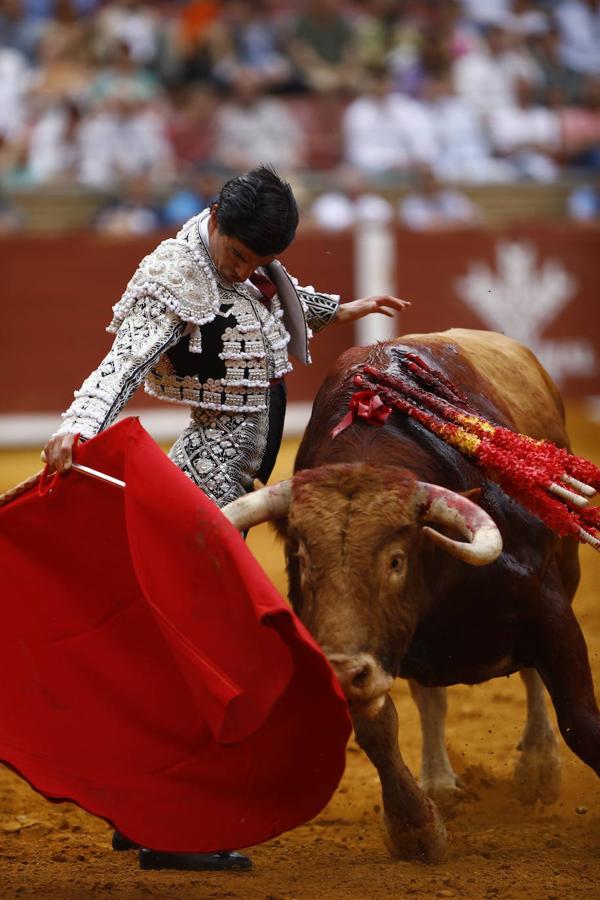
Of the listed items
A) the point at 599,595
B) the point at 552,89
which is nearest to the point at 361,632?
the point at 599,595

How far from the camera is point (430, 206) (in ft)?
39.5

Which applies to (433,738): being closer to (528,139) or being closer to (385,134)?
(385,134)

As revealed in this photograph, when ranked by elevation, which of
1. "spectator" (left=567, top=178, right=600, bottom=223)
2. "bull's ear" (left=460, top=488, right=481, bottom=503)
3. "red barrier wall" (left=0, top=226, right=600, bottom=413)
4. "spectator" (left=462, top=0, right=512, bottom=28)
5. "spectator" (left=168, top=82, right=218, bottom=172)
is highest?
"spectator" (left=462, top=0, right=512, bottom=28)

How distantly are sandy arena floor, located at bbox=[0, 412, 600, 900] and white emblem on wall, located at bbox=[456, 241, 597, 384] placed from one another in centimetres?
670

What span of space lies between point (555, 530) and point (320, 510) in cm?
68

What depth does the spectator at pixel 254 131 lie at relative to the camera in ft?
37.1

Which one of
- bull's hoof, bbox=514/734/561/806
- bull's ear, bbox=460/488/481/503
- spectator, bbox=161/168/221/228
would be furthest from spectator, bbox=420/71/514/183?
bull's ear, bbox=460/488/481/503

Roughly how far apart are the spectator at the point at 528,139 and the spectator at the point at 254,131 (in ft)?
6.63

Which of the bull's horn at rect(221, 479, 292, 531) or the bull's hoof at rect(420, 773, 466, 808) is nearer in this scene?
the bull's horn at rect(221, 479, 292, 531)

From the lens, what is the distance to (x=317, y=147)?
460 inches

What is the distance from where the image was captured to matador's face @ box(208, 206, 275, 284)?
334cm

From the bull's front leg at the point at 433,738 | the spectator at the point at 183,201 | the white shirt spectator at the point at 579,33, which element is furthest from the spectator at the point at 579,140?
the bull's front leg at the point at 433,738

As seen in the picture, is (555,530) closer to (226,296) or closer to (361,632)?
(361,632)

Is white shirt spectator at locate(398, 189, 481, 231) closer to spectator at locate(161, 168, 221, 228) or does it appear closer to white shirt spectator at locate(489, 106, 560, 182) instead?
white shirt spectator at locate(489, 106, 560, 182)
